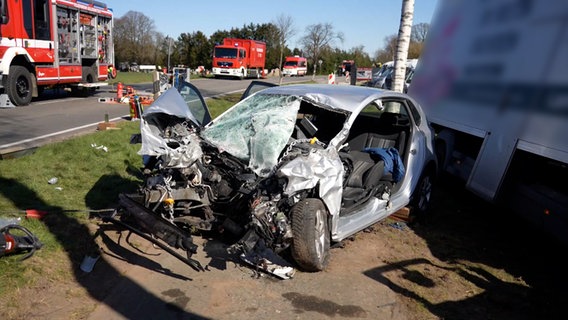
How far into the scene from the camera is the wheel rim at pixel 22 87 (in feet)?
42.9

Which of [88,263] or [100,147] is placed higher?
[100,147]

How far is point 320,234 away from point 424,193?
8.24 ft

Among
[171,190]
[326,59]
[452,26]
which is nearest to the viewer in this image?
[171,190]

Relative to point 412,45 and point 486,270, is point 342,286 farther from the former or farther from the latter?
point 412,45

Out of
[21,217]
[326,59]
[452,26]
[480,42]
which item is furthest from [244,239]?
[326,59]

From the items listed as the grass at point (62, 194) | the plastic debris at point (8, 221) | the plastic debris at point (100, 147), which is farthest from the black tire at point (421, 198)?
the plastic debris at point (100, 147)

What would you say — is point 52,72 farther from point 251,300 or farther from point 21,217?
point 251,300

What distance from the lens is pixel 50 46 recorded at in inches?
563

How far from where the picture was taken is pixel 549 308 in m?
3.80

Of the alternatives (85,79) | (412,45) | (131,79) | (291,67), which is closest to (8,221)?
(85,79)

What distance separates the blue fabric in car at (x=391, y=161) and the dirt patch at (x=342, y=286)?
2.40ft

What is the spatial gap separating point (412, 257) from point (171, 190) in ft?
8.38

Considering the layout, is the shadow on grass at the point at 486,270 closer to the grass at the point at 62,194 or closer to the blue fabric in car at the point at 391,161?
the blue fabric in car at the point at 391,161

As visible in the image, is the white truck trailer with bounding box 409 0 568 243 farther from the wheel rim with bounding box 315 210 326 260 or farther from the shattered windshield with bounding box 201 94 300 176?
the shattered windshield with bounding box 201 94 300 176
